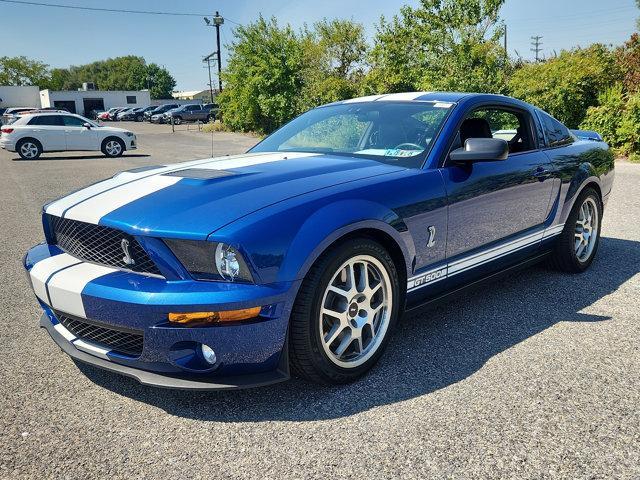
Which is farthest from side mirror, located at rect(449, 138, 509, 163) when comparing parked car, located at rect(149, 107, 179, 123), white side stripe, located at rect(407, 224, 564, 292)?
parked car, located at rect(149, 107, 179, 123)

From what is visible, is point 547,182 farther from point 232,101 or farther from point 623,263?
point 232,101

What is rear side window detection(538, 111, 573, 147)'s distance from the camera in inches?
170

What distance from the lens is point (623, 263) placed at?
4.95 metres

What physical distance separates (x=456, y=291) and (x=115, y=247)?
77.6 inches

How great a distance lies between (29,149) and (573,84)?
1609cm

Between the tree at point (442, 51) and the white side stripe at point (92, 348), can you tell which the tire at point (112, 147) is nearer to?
the tree at point (442, 51)

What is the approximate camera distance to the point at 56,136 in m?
17.9

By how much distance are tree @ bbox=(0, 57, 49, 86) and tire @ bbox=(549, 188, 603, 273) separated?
115m

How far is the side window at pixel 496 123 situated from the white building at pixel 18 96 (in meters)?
81.3

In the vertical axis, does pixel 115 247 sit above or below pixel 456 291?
above

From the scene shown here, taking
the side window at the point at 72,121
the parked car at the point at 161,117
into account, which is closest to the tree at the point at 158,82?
the parked car at the point at 161,117

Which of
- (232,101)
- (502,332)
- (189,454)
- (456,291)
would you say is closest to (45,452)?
(189,454)

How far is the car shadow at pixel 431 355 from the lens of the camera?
260 centimetres

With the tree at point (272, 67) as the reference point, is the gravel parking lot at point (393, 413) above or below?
below
